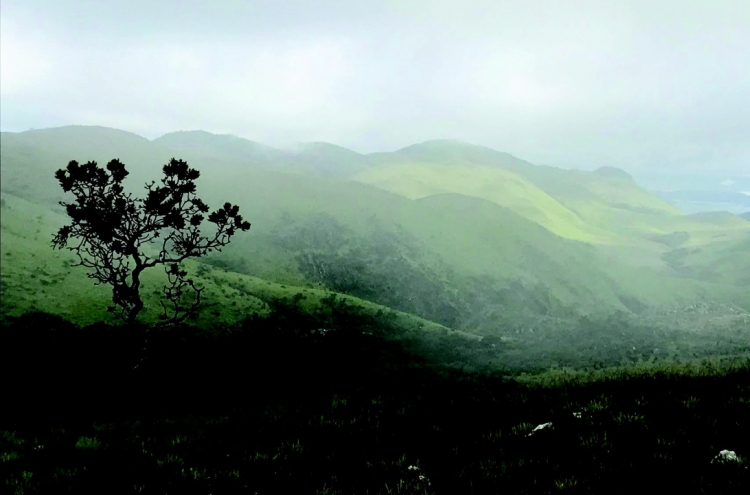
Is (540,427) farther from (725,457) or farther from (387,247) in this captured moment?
(387,247)

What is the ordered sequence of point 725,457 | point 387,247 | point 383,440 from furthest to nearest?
point 387,247 → point 383,440 → point 725,457

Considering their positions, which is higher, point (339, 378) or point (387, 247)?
point (387, 247)

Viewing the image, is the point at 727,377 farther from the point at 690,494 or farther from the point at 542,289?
the point at 542,289

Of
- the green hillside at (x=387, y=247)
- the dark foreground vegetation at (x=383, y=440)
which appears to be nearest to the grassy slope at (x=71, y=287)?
the green hillside at (x=387, y=247)

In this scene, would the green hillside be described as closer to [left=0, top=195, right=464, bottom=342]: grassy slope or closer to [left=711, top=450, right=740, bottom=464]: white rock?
[left=0, top=195, right=464, bottom=342]: grassy slope

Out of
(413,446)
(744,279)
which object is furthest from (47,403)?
(744,279)

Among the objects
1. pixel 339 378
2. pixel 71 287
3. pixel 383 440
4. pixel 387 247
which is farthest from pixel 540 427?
pixel 387 247

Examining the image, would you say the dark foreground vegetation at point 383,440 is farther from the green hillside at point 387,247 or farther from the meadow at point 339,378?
the green hillside at point 387,247

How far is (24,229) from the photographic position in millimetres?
45875

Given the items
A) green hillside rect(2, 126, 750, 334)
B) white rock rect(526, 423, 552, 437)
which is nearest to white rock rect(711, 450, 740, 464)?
white rock rect(526, 423, 552, 437)

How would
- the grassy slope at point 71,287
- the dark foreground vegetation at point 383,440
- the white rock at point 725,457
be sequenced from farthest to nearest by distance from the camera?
the grassy slope at point 71,287 < the dark foreground vegetation at point 383,440 < the white rock at point 725,457

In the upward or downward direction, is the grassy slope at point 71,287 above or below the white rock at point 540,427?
below

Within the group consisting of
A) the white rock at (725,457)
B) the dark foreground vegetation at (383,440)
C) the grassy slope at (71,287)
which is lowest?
the grassy slope at (71,287)

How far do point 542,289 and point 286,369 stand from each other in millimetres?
74182
